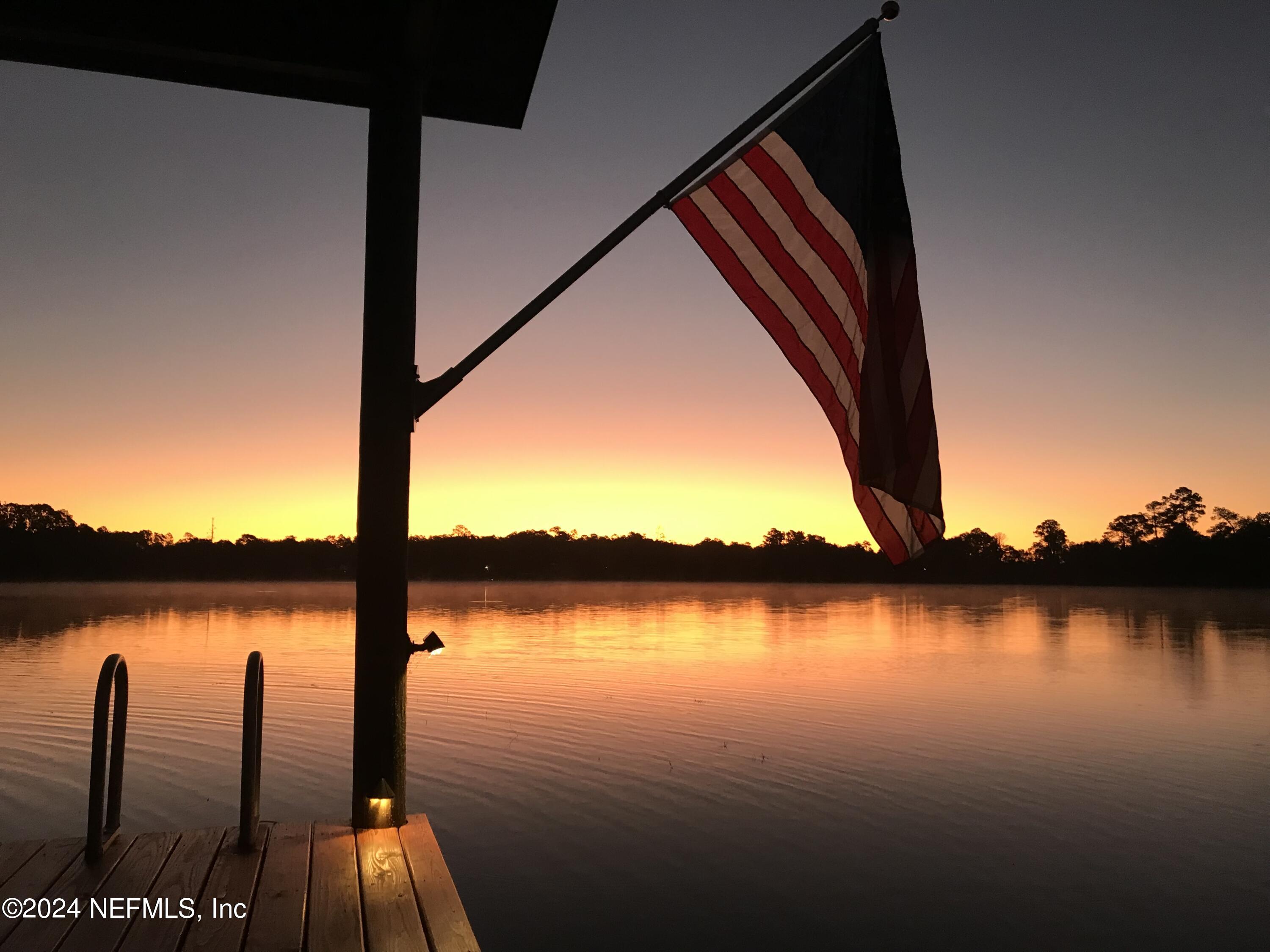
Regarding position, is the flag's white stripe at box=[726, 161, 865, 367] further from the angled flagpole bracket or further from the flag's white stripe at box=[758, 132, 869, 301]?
the angled flagpole bracket

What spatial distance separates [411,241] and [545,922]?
14.5ft

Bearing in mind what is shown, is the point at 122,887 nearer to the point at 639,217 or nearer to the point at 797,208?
the point at 639,217

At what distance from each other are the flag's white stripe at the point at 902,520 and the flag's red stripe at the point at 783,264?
0.63 metres

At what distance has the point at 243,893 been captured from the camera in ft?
11.5

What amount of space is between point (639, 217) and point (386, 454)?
5.19ft

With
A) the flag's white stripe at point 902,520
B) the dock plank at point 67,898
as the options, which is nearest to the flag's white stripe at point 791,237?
the flag's white stripe at point 902,520

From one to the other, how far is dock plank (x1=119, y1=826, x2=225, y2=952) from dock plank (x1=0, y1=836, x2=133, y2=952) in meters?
0.20

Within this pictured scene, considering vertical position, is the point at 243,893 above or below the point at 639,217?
below

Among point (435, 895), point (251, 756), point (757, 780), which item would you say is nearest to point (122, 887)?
point (251, 756)

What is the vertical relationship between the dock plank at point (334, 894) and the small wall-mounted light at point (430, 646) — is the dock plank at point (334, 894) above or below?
below

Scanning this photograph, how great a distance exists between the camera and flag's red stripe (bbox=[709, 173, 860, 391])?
4.65 meters

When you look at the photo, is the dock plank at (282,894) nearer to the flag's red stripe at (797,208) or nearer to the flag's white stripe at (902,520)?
the flag's white stripe at (902,520)

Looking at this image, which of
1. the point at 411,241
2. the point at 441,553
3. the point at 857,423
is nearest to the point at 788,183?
the point at 857,423

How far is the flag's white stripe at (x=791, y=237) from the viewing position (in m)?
4.66
